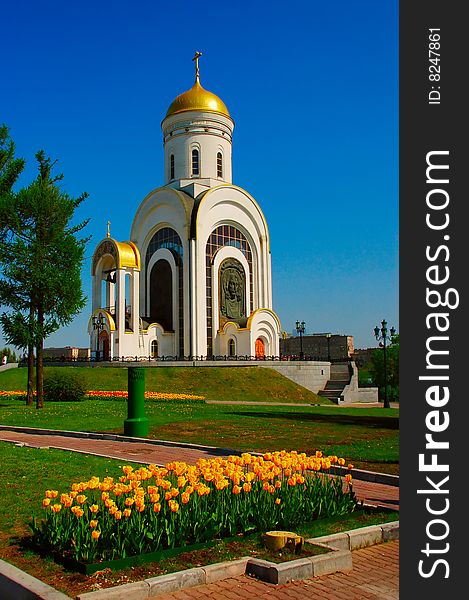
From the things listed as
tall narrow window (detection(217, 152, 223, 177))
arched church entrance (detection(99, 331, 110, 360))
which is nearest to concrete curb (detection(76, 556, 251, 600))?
arched church entrance (detection(99, 331, 110, 360))

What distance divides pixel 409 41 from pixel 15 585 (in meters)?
5.38

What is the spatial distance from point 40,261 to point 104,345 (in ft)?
73.4

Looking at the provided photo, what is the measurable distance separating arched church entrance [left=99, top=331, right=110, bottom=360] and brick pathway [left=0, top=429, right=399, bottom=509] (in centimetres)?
2833

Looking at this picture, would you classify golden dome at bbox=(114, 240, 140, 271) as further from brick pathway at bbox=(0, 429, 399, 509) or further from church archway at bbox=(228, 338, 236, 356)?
brick pathway at bbox=(0, 429, 399, 509)

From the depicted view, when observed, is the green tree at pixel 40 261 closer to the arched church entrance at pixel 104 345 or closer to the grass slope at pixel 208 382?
the grass slope at pixel 208 382

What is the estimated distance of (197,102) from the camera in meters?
50.3

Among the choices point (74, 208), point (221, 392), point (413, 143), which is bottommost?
point (221, 392)

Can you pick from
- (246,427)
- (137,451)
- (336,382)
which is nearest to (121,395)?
(246,427)

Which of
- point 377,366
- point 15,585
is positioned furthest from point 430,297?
point 377,366

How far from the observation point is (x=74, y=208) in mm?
23969

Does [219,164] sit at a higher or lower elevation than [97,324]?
higher

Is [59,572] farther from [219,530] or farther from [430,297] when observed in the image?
[430,297]

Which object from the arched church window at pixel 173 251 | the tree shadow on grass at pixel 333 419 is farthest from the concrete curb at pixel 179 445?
the arched church window at pixel 173 251

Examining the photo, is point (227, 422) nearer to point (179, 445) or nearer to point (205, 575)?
point (179, 445)
